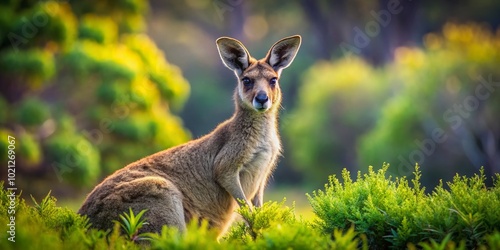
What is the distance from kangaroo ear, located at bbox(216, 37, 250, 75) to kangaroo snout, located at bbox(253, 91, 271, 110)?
67 cm

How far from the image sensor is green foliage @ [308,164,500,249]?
6.20 metres

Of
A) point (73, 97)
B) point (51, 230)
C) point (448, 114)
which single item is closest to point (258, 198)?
point (51, 230)

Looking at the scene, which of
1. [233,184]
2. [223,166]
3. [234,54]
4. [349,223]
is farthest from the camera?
[234,54]

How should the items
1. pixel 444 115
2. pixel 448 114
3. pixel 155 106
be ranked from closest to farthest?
1. pixel 155 106
2. pixel 448 114
3. pixel 444 115

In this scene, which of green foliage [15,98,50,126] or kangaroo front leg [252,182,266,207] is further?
green foliage [15,98,50,126]

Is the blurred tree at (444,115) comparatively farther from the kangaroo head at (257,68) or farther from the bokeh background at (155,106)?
the kangaroo head at (257,68)

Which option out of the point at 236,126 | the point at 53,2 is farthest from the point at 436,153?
the point at 236,126

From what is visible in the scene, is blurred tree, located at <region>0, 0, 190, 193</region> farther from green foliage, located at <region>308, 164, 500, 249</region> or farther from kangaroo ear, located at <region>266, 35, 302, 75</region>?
green foliage, located at <region>308, 164, 500, 249</region>

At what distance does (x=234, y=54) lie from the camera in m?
8.62

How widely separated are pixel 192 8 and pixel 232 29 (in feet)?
13.0

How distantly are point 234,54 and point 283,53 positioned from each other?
0.61 meters

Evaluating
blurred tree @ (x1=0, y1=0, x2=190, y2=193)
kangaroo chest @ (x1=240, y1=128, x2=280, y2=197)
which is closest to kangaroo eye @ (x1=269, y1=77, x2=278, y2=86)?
kangaroo chest @ (x1=240, y1=128, x2=280, y2=197)

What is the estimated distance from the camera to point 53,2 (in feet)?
64.3

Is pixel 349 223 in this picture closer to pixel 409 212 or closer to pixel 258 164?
pixel 409 212
